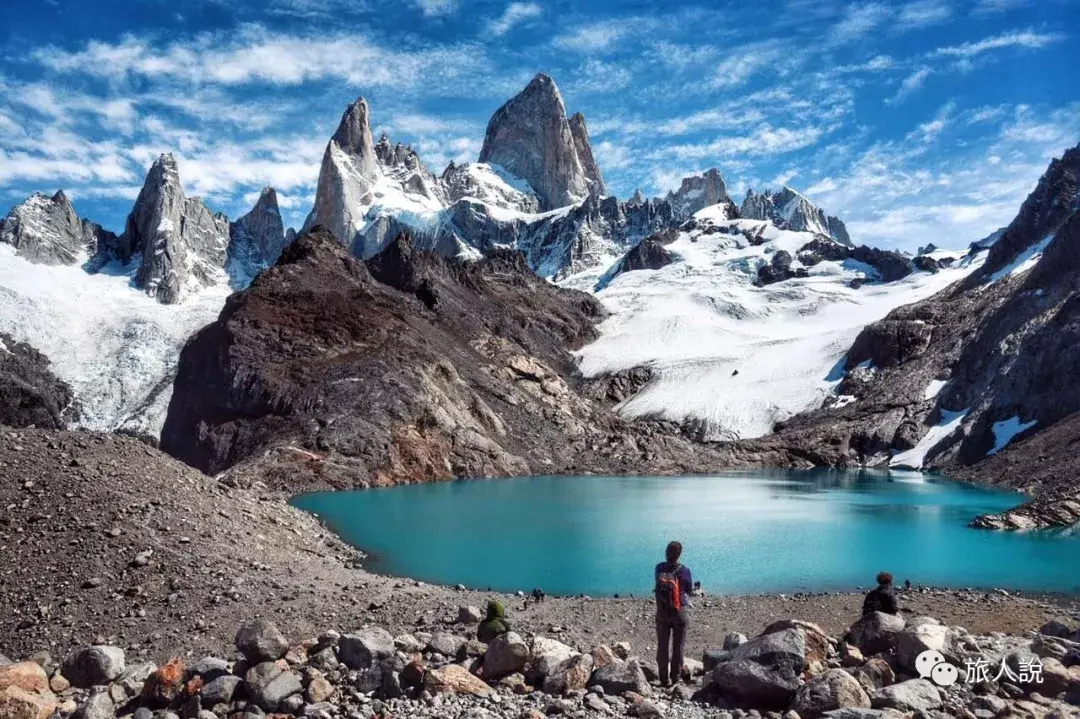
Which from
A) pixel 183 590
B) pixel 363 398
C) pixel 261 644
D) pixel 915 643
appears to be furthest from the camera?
pixel 363 398

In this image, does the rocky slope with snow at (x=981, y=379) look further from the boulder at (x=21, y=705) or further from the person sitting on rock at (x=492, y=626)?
the boulder at (x=21, y=705)

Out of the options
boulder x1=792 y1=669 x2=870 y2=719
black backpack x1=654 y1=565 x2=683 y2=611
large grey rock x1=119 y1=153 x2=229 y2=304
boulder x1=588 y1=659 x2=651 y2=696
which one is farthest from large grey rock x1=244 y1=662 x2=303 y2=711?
large grey rock x1=119 y1=153 x2=229 y2=304

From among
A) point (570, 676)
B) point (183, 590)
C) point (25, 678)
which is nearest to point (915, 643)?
point (570, 676)

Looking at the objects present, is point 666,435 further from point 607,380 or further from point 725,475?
point 607,380

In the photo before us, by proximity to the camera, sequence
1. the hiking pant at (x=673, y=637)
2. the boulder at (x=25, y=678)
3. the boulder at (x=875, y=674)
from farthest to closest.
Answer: the hiking pant at (x=673, y=637), the boulder at (x=875, y=674), the boulder at (x=25, y=678)

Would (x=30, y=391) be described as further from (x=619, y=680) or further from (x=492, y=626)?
(x=619, y=680)

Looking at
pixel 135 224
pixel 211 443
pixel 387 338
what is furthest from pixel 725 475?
pixel 135 224

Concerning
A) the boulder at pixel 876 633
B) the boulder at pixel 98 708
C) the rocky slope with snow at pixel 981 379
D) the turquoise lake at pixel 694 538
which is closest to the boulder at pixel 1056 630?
the boulder at pixel 876 633
